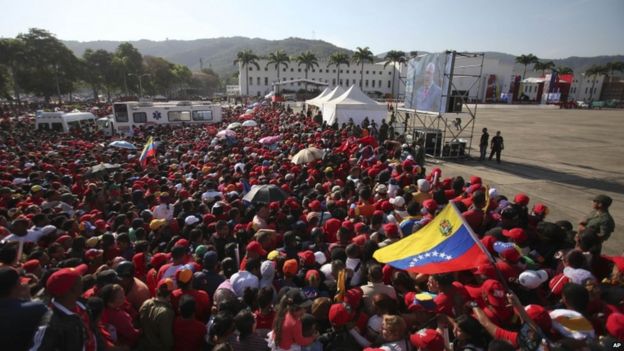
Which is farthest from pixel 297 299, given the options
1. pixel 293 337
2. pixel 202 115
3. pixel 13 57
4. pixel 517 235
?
pixel 13 57

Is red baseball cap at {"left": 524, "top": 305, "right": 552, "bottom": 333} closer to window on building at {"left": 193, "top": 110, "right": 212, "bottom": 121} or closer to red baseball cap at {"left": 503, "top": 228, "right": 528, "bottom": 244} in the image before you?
red baseball cap at {"left": 503, "top": 228, "right": 528, "bottom": 244}

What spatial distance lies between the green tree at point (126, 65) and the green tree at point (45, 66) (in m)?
12.5

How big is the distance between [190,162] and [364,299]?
409 inches

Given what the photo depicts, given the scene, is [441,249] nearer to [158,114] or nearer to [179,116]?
[158,114]

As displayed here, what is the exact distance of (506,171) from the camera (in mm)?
13406

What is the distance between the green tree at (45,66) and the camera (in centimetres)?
5212

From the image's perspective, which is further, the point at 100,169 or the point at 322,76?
the point at 322,76

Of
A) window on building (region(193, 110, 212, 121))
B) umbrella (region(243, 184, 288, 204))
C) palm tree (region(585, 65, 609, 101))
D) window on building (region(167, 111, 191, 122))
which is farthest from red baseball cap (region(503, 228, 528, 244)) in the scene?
palm tree (region(585, 65, 609, 101))

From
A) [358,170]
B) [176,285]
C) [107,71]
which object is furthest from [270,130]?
[107,71]

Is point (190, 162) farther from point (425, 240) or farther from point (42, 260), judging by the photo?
point (425, 240)

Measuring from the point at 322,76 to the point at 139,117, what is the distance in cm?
8382

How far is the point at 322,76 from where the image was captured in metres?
103

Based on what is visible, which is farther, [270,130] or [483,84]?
[483,84]

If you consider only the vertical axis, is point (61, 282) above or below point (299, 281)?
above
